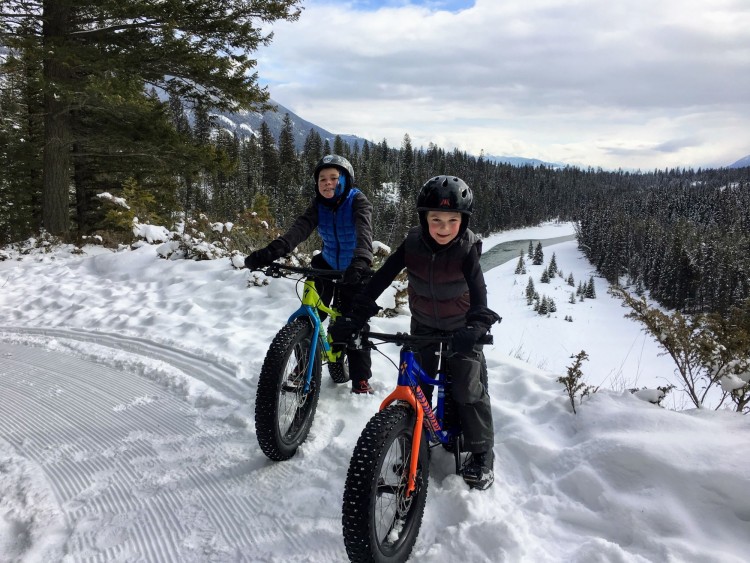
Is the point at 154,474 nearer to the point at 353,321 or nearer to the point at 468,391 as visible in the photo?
the point at 353,321

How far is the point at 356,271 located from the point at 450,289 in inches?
30.4

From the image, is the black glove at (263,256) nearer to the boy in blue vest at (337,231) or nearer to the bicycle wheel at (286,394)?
the boy in blue vest at (337,231)

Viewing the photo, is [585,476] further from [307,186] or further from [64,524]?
[307,186]

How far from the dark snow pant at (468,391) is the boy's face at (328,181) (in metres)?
1.56

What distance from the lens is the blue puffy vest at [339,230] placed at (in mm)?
4016

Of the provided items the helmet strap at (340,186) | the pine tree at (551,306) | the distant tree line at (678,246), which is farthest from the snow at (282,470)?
the pine tree at (551,306)

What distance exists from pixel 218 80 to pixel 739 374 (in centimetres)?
1113

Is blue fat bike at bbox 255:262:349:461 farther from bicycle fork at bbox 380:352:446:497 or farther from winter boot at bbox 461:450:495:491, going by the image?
winter boot at bbox 461:450:495:491

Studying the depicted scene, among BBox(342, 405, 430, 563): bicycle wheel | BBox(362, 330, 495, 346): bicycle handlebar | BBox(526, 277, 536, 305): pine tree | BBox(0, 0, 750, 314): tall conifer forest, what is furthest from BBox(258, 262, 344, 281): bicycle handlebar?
BBox(526, 277, 536, 305): pine tree

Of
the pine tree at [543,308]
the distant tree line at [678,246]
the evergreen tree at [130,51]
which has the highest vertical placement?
the evergreen tree at [130,51]

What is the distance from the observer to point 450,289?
2963 millimetres

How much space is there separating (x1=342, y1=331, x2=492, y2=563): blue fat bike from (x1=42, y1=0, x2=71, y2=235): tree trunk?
33.6ft

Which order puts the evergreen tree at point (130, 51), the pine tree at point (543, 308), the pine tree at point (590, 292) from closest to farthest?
the evergreen tree at point (130, 51), the pine tree at point (543, 308), the pine tree at point (590, 292)

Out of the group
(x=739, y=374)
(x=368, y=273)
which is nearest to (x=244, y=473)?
(x=368, y=273)
